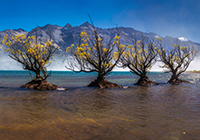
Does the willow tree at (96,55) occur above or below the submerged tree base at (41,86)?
above

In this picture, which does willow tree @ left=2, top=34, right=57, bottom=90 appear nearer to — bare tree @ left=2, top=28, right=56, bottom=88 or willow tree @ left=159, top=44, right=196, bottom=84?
bare tree @ left=2, top=28, right=56, bottom=88

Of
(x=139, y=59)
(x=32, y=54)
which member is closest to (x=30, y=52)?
(x=32, y=54)

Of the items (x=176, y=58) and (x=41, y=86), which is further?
(x=176, y=58)

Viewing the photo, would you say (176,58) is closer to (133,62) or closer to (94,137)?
(133,62)

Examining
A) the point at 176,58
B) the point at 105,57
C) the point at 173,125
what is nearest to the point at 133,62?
the point at 105,57

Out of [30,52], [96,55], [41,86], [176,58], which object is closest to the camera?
[30,52]

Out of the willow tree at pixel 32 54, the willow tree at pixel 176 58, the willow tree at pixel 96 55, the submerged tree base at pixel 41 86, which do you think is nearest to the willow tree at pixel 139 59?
the willow tree at pixel 96 55

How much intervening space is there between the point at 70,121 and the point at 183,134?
5714 mm

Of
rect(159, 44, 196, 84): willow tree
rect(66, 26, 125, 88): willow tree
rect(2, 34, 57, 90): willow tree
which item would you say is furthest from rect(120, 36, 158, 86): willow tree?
rect(2, 34, 57, 90): willow tree

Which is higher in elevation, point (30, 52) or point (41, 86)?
point (30, 52)

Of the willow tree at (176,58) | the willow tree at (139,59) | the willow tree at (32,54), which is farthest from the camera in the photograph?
the willow tree at (176,58)

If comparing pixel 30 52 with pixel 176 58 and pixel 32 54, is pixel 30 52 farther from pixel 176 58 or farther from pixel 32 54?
pixel 176 58

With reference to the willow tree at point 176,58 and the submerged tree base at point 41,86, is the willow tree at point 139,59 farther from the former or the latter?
the submerged tree base at point 41,86

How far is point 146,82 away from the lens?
28891 mm
